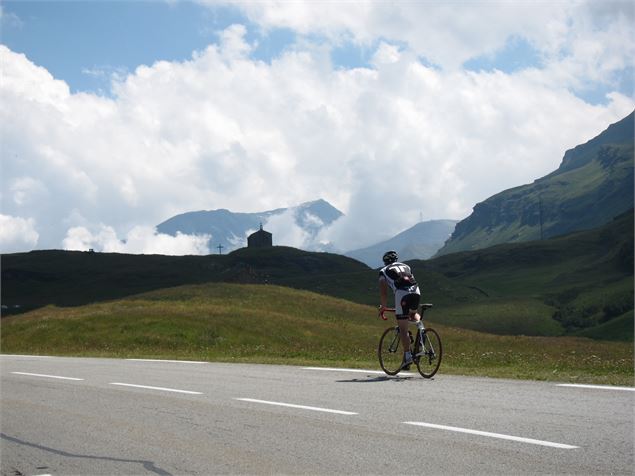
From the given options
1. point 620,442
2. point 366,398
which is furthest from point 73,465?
point 620,442

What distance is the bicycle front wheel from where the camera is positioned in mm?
17156

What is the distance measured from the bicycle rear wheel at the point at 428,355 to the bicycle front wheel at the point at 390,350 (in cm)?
75

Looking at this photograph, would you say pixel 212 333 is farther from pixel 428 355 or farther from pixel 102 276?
pixel 102 276

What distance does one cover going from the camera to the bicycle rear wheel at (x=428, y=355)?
53.2 feet

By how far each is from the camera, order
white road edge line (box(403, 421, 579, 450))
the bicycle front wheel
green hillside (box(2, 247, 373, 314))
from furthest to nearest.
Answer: green hillside (box(2, 247, 373, 314))
the bicycle front wheel
white road edge line (box(403, 421, 579, 450))

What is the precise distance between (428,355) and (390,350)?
1.25 m

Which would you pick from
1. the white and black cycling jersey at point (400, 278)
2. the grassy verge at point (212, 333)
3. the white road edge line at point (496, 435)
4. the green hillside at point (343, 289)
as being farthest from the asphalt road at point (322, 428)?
the green hillside at point (343, 289)

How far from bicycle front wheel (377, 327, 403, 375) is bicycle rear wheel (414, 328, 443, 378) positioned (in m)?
0.75

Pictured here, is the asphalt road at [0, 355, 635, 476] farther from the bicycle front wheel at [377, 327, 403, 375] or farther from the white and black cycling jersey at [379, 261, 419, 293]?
the white and black cycling jersey at [379, 261, 419, 293]

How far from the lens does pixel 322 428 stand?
10.3 meters

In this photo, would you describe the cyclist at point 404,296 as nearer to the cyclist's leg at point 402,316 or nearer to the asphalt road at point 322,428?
the cyclist's leg at point 402,316

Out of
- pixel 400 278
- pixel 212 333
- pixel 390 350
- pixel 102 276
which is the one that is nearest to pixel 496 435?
pixel 400 278

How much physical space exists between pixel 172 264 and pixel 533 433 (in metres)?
184

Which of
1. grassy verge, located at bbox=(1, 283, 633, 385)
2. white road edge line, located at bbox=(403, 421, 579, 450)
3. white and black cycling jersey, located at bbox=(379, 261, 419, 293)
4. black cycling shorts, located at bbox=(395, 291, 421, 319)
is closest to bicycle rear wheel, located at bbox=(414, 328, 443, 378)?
black cycling shorts, located at bbox=(395, 291, 421, 319)
